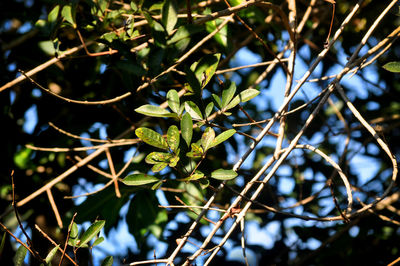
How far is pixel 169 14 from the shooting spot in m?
0.85

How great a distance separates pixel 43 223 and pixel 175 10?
1058mm

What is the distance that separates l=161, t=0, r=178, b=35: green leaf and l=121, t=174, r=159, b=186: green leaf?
34cm

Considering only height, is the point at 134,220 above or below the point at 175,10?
below

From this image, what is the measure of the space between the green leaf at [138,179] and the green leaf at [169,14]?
34 centimetres

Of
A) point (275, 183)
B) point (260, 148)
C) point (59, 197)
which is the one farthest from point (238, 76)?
point (59, 197)

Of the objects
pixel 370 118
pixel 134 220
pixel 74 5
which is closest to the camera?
pixel 74 5

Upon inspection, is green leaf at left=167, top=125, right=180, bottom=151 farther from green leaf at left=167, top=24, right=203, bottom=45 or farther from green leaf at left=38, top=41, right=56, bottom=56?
green leaf at left=38, top=41, right=56, bottom=56

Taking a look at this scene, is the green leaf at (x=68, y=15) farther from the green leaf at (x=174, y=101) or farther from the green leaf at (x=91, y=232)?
the green leaf at (x=91, y=232)

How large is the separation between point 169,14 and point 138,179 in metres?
0.38

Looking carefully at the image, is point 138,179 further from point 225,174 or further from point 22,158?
point 22,158

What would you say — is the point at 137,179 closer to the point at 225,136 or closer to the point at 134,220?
the point at 225,136

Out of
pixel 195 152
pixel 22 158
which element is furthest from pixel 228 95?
pixel 22 158

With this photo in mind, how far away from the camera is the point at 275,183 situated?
5.99 ft

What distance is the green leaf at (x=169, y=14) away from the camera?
2.75ft
